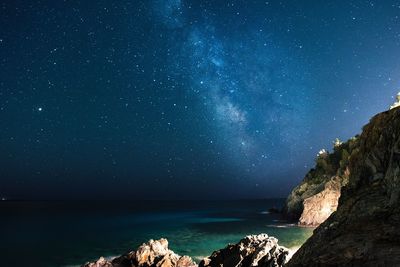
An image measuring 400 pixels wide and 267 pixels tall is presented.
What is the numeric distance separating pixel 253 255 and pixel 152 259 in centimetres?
1244

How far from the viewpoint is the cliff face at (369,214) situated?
8.09m

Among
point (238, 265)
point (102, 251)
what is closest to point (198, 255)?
point (102, 251)

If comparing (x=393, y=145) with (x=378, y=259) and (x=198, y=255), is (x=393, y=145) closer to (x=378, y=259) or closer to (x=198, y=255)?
(x=378, y=259)

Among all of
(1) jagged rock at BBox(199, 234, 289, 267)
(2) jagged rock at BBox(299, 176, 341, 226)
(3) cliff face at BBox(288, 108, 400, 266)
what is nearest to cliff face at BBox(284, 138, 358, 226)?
(2) jagged rock at BBox(299, 176, 341, 226)

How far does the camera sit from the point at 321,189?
81625mm

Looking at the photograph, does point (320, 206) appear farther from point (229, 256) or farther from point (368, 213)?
point (368, 213)

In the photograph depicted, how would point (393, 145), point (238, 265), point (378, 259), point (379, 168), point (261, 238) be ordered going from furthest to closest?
point (261, 238), point (238, 265), point (379, 168), point (393, 145), point (378, 259)

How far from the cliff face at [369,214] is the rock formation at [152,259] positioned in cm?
2253

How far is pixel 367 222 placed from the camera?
889 cm

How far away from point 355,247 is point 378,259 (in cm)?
70

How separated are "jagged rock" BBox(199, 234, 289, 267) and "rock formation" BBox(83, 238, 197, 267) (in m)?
4.36

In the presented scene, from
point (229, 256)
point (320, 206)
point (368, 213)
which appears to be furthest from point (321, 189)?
point (368, 213)

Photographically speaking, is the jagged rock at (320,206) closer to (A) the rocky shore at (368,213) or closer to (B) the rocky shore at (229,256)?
(B) the rocky shore at (229,256)

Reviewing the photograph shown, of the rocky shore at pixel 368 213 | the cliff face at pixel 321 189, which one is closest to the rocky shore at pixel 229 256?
the rocky shore at pixel 368 213
